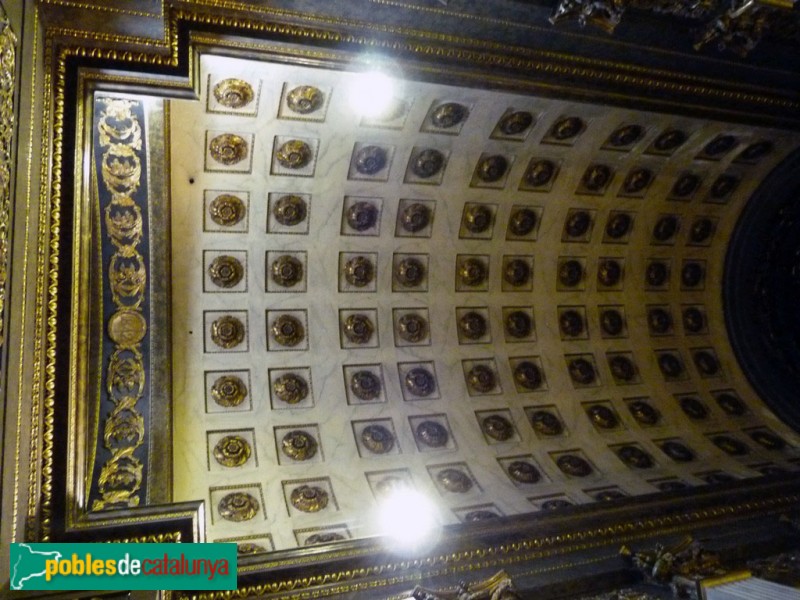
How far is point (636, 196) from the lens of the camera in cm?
1359

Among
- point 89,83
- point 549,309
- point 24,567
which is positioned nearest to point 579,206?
point 549,309

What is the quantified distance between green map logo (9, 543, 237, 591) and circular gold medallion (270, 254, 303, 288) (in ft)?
16.9

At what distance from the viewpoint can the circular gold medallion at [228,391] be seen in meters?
11.3

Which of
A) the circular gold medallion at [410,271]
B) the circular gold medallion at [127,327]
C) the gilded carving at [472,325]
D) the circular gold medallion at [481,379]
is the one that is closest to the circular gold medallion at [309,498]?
the circular gold medallion at [127,327]

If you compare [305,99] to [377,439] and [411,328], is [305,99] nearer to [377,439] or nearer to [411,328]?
[411,328]

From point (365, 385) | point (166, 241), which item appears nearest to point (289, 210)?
point (166, 241)

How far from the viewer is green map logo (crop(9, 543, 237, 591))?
653cm

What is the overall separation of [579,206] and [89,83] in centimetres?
984

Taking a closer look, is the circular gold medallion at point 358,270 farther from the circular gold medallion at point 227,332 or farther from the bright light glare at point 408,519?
the bright light glare at point 408,519

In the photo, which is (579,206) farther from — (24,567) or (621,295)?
(24,567)

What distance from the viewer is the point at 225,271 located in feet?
37.4

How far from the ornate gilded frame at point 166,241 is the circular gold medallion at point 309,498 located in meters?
1.84

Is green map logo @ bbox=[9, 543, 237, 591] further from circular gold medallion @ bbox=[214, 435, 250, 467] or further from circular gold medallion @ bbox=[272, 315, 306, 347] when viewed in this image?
circular gold medallion @ bbox=[272, 315, 306, 347]

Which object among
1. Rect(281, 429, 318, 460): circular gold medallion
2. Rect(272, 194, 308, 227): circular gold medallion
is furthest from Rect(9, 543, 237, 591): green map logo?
Rect(272, 194, 308, 227): circular gold medallion
